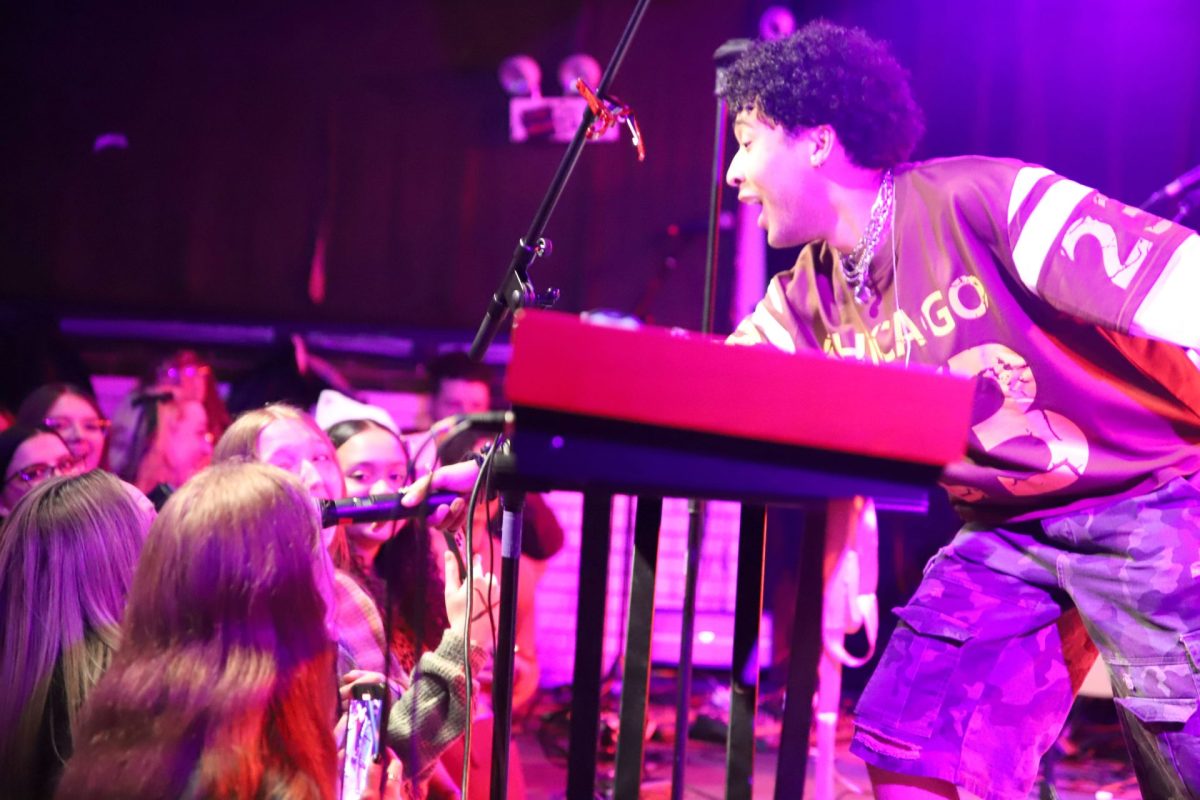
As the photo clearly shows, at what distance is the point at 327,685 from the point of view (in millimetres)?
1838

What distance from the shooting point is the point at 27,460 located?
12.6ft

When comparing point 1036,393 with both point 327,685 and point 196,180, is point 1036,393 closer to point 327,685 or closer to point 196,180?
point 327,685

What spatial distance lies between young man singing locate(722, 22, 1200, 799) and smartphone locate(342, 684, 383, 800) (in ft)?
3.18

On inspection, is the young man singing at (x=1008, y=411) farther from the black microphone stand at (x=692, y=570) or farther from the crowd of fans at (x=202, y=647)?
the crowd of fans at (x=202, y=647)

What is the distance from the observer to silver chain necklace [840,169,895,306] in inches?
85.2

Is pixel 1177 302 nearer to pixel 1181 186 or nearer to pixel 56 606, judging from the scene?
pixel 56 606

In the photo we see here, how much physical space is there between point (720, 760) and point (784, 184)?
3.18m

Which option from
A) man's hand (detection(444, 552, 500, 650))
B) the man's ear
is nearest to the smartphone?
man's hand (detection(444, 552, 500, 650))

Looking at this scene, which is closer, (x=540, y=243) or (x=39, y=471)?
(x=540, y=243)

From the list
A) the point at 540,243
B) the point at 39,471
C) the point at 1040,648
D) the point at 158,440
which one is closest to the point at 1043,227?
the point at 1040,648

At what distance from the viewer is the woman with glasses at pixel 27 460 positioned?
12.5 feet

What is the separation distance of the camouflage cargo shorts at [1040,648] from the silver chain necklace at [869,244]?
0.51 m

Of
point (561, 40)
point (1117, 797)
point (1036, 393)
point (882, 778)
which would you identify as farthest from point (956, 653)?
Answer: point (561, 40)

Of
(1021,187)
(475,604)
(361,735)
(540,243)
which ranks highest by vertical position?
(1021,187)
